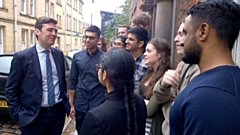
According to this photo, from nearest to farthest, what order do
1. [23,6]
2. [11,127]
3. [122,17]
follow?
[11,127]
[23,6]
[122,17]

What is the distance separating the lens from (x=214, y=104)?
93 cm

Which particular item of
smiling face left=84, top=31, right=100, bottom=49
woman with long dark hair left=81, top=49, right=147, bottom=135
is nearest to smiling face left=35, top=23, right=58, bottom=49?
smiling face left=84, top=31, right=100, bottom=49

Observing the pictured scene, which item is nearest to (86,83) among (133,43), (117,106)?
(133,43)

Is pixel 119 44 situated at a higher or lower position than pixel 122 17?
lower

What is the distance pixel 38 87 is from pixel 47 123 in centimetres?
45

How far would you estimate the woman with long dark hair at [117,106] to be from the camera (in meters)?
1.38

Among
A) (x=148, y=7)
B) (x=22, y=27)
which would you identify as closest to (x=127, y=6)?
(x=22, y=27)

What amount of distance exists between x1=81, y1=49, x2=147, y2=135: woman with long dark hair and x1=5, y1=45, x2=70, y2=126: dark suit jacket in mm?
1339

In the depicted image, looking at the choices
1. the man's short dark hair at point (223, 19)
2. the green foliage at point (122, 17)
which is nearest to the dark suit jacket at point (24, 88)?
the man's short dark hair at point (223, 19)

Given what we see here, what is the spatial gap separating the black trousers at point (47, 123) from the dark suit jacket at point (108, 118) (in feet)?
4.82

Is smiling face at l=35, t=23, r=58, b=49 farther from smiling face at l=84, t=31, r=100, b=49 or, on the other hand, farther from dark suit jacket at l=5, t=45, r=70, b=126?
smiling face at l=84, t=31, r=100, b=49

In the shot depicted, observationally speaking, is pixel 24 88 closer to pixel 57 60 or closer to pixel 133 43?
pixel 57 60

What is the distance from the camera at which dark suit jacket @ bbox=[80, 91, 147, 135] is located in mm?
1372

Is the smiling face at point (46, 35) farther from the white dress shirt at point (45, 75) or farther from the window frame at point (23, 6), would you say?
the window frame at point (23, 6)
